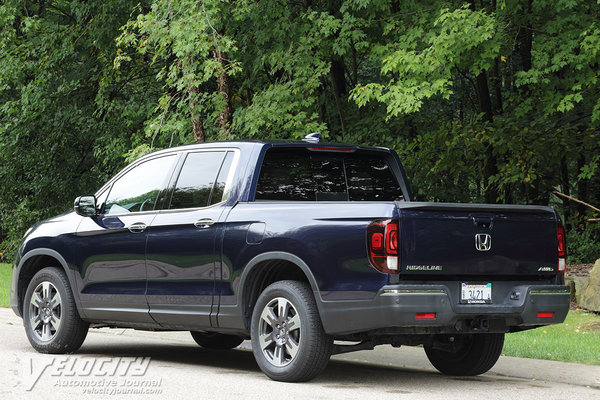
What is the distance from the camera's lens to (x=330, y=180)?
29.6 ft

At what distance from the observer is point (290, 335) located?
320 inches

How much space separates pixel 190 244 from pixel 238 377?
4.13 feet

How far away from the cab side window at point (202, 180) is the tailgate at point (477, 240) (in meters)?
2.05

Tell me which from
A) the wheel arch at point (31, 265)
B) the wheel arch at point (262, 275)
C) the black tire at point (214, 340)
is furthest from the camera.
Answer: the black tire at point (214, 340)

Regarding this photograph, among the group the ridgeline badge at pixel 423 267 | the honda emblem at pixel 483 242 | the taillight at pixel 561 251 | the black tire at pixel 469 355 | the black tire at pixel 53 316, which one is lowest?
the black tire at pixel 469 355

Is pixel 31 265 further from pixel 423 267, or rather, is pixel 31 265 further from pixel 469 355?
pixel 423 267

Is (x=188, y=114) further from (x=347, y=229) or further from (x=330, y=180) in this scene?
(x=347, y=229)

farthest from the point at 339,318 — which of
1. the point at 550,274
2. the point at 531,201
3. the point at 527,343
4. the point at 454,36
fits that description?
the point at 531,201

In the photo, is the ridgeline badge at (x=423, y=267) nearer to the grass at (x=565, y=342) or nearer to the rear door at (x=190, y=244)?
the rear door at (x=190, y=244)

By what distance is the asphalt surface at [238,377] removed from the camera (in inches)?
299

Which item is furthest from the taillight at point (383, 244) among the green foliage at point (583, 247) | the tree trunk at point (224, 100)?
the green foliage at point (583, 247)

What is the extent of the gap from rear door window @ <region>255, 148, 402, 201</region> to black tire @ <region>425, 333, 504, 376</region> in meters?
1.49

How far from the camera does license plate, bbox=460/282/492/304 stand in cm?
775

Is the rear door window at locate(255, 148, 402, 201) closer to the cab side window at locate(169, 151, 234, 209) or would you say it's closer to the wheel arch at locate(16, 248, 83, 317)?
the cab side window at locate(169, 151, 234, 209)
